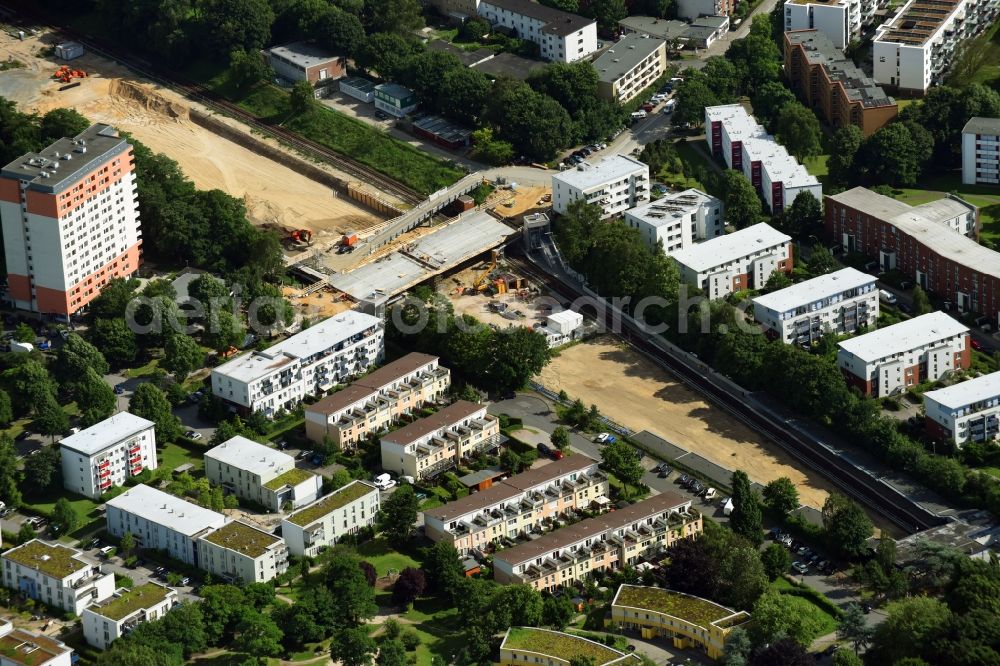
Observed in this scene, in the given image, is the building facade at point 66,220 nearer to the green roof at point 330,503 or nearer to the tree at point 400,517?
the green roof at point 330,503

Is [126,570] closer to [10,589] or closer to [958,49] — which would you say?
[10,589]

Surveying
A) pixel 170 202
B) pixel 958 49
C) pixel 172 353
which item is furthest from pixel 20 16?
pixel 958 49

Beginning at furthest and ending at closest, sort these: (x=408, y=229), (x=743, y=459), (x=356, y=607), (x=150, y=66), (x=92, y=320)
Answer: (x=150, y=66) < (x=408, y=229) < (x=92, y=320) < (x=743, y=459) < (x=356, y=607)

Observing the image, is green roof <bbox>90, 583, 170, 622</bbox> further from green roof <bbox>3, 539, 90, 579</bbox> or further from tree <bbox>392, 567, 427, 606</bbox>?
tree <bbox>392, 567, 427, 606</bbox>

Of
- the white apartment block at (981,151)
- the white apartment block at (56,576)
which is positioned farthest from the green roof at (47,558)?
the white apartment block at (981,151)

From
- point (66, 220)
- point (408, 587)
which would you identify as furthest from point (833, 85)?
point (408, 587)

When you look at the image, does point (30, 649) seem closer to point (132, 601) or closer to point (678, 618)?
point (132, 601)
